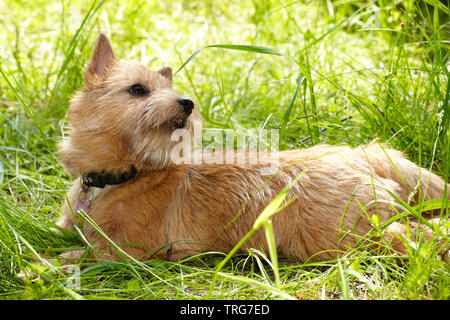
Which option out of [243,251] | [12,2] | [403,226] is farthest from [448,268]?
[12,2]

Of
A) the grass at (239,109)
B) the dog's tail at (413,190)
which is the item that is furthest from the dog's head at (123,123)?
the dog's tail at (413,190)

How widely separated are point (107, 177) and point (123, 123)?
342mm

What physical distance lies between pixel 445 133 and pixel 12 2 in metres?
6.69

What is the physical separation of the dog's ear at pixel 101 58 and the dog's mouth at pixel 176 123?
606 mm

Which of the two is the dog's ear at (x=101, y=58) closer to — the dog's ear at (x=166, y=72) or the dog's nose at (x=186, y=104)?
the dog's ear at (x=166, y=72)

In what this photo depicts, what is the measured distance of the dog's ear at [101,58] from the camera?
292 centimetres

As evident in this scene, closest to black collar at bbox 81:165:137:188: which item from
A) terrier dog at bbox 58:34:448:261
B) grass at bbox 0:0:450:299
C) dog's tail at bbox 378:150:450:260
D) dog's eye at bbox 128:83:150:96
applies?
terrier dog at bbox 58:34:448:261

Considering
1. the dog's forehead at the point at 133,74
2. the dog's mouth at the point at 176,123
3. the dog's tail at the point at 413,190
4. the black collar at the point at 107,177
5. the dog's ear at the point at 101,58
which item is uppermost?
the dog's ear at the point at 101,58

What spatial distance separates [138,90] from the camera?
2.81 meters

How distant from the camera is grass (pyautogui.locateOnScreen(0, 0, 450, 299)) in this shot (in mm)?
2270

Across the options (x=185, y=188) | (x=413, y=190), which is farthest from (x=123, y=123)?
(x=413, y=190)

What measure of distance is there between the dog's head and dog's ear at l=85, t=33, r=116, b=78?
0.32 feet

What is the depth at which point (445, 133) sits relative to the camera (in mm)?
3080
